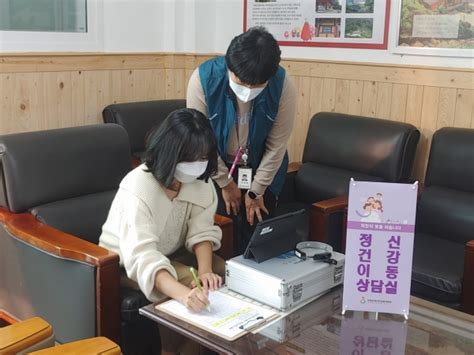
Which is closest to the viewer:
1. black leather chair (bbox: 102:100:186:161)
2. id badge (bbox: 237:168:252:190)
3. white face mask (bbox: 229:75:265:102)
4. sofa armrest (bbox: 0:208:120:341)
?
sofa armrest (bbox: 0:208:120:341)

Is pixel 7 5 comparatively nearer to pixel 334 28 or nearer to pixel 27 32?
pixel 27 32

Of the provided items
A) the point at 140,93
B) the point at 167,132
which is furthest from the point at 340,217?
the point at 140,93

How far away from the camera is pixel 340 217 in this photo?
2826 mm

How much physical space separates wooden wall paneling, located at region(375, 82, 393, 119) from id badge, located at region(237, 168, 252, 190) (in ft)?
4.11

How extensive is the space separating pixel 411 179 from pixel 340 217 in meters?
0.62

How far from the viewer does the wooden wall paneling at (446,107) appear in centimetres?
311

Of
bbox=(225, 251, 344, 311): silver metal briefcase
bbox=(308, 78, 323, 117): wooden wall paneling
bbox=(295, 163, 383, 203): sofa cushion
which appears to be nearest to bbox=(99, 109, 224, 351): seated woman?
bbox=(225, 251, 344, 311): silver metal briefcase

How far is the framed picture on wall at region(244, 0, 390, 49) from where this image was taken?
3.33 m

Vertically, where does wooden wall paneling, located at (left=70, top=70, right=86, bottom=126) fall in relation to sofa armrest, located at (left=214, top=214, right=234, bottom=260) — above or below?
above

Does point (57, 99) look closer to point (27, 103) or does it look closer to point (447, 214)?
point (27, 103)

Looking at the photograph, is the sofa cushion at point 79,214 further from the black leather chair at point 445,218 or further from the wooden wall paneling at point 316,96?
the wooden wall paneling at point 316,96

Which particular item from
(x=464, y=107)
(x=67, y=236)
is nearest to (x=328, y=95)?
(x=464, y=107)

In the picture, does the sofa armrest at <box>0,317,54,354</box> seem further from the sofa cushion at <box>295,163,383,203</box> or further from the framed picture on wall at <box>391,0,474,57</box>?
the framed picture on wall at <box>391,0,474,57</box>

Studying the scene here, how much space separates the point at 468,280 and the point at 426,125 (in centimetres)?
114
